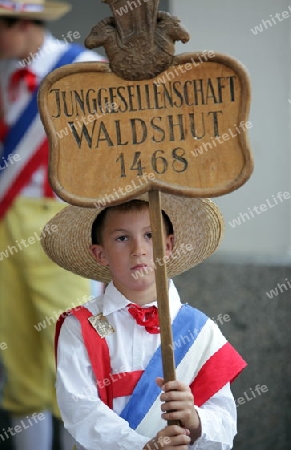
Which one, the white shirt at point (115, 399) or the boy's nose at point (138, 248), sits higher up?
the boy's nose at point (138, 248)

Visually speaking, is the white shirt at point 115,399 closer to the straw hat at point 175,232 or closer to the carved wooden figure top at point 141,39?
the straw hat at point 175,232

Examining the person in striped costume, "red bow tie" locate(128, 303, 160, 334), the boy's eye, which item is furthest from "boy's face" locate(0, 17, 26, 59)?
"red bow tie" locate(128, 303, 160, 334)

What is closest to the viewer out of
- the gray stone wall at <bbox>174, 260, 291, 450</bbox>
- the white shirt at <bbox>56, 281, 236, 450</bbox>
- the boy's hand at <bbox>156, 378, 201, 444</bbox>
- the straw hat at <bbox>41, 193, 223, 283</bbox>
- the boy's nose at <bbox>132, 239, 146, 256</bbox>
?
the boy's hand at <bbox>156, 378, 201, 444</bbox>

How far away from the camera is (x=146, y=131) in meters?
3.60

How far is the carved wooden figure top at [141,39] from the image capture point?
140 inches

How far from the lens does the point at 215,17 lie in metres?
6.18

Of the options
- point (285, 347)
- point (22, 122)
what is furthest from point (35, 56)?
point (285, 347)

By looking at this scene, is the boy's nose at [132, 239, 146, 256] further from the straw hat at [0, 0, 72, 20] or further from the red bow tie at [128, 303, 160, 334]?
the straw hat at [0, 0, 72, 20]

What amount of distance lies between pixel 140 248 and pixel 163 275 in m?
0.24

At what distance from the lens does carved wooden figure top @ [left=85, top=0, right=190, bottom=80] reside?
3555mm

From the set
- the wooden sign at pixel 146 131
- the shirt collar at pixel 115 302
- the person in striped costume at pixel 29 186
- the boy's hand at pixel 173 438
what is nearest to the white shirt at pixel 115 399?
the shirt collar at pixel 115 302

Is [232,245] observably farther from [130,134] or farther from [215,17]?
[130,134]

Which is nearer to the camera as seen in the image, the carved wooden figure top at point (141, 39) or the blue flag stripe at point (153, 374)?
the carved wooden figure top at point (141, 39)

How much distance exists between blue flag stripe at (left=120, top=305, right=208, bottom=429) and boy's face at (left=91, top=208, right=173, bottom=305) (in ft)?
0.44
